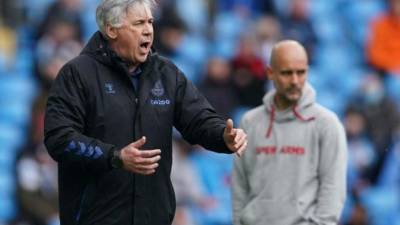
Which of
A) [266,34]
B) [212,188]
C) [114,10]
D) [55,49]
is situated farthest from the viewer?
[266,34]

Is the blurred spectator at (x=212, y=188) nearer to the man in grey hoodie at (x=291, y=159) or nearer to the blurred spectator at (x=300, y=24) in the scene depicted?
the blurred spectator at (x=300, y=24)

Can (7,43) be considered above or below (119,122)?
below

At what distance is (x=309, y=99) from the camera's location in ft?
25.9

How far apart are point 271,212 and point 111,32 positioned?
76.7 inches

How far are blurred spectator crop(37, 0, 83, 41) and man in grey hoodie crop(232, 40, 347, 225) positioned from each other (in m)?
6.35

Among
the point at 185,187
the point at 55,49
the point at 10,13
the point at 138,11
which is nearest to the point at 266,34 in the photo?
the point at 185,187

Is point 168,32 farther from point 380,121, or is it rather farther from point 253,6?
point 380,121

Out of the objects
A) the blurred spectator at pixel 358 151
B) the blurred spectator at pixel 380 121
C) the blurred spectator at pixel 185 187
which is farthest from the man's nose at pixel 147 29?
the blurred spectator at pixel 380 121

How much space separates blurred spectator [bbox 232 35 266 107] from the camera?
14102 mm

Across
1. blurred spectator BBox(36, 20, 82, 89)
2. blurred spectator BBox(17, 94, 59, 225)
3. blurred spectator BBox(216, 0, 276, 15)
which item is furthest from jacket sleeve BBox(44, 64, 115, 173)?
blurred spectator BBox(216, 0, 276, 15)

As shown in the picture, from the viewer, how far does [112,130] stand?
247 inches

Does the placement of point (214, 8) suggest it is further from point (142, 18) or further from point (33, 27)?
point (142, 18)

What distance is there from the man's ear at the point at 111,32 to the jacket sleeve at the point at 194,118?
43 cm

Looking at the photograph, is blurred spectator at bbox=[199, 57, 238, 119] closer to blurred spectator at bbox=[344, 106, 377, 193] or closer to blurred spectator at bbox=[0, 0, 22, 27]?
blurred spectator at bbox=[344, 106, 377, 193]
